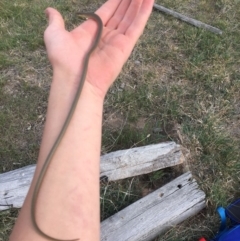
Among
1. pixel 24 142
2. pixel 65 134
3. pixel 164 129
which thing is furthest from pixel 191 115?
pixel 65 134

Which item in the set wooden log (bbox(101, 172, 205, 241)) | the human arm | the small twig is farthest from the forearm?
the small twig

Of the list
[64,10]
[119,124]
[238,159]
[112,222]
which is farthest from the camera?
[64,10]

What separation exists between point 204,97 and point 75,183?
1.67 m

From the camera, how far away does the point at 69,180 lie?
4.69 ft

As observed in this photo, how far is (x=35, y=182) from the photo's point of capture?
1.41 metres

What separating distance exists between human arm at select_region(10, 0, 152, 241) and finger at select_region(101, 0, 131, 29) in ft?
0.09

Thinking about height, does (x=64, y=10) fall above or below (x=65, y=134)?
below

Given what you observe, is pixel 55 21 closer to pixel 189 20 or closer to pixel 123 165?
pixel 123 165

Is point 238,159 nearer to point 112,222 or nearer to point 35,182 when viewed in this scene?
point 112,222

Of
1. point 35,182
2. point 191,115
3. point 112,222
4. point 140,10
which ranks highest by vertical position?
point 140,10

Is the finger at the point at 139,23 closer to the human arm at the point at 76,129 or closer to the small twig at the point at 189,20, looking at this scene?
the human arm at the point at 76,129

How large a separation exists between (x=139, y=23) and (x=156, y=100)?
814 millimetres

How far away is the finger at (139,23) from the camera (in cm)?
205

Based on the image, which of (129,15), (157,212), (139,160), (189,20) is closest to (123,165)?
(139,160)
